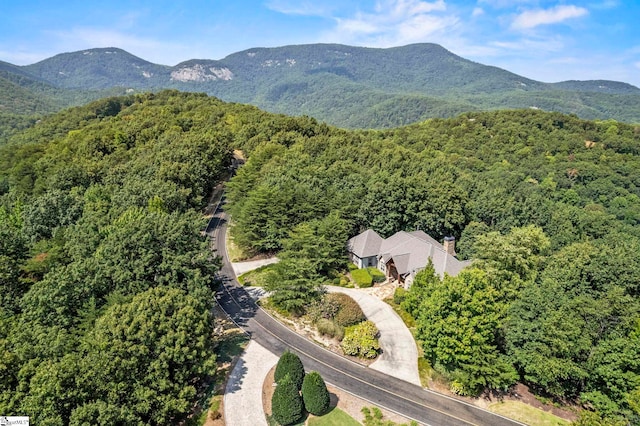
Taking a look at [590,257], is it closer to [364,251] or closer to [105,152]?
[364,251]

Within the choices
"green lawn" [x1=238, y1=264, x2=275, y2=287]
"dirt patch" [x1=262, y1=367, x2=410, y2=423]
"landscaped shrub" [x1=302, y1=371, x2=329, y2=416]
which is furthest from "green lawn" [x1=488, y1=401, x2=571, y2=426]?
"green lawn" [x1=238, y1=264, x2=275, y2=287]

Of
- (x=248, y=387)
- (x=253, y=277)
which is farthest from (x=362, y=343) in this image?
(x=253, y=277)

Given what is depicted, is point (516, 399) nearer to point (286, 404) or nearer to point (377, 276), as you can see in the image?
point (286, 404)

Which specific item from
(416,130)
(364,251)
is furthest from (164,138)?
(416,130)

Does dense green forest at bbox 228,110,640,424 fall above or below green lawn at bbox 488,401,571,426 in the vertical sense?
above

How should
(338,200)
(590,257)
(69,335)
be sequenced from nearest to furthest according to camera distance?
1. (69,335)
2. (590,257)
3. (338,200)

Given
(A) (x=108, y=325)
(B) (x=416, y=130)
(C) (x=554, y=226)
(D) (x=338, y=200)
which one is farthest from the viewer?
(B) (x=416, y=130)

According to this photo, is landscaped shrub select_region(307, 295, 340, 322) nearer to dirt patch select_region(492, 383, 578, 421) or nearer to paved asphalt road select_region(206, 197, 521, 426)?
paved asphalt road select_region(206, 197, 521, 426)
